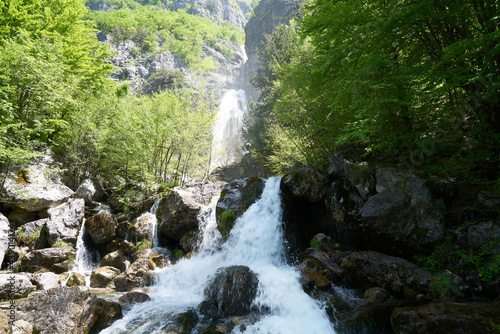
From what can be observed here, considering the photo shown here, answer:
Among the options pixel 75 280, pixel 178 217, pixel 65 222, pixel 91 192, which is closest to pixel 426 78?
pixel 178 217

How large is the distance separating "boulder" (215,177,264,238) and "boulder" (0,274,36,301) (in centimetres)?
583

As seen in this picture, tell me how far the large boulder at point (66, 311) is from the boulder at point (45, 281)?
2.35 metres

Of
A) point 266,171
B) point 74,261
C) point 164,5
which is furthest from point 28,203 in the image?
point 164,5

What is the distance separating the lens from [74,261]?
858cm

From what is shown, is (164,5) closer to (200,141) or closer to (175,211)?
(200,141)

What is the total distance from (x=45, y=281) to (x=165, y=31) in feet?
201

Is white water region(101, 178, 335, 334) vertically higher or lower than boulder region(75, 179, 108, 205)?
lower

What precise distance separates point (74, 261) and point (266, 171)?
16.6 metres

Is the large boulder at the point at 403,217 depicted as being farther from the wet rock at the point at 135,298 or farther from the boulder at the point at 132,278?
the boulder at the point at 132,278

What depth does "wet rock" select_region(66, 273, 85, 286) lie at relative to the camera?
23.6 feet

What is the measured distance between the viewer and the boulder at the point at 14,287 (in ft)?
18.3

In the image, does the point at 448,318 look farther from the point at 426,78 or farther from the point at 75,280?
the point at 75,280

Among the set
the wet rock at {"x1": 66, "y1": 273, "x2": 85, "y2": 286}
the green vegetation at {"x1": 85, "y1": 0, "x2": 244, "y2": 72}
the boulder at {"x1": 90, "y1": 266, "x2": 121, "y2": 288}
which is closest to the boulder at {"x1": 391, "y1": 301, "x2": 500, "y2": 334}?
the boulder at {"x1": 90, "y1": 266, "x2": 121, "y2": 288}

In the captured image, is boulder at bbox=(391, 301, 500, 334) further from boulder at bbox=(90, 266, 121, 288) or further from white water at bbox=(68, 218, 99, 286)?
white water at bbox=(68, 218, 99, 286)
